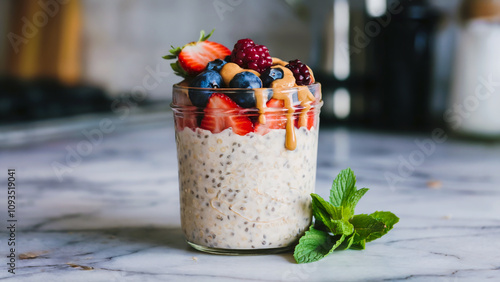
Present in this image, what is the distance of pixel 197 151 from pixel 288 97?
0.42 ft

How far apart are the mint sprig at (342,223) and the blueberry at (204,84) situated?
19 cm

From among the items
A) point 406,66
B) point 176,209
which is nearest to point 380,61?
point 406,66

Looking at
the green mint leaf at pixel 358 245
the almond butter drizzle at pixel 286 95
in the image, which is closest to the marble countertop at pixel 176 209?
the green mint leaf at pixel 358 245

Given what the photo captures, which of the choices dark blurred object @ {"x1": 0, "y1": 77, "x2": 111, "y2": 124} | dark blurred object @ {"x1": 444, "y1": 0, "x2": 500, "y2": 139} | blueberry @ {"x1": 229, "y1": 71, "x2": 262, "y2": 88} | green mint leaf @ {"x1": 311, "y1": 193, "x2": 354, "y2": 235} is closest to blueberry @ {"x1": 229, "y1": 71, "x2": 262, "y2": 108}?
blueberry @ {"x1": 229, "y1": 71, "x2": 262, "y2": 88}

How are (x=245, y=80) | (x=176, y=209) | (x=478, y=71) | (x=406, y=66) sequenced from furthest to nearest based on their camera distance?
(x=406, y=66), (x=478, y=71), (x=176, y=209), (x=245, y=80)

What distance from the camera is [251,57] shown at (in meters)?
0.67

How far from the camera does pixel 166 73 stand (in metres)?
1.93

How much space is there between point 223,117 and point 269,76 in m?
0.07

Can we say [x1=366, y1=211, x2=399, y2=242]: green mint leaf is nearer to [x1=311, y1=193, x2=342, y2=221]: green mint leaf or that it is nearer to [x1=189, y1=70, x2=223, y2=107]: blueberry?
[x1=311, y1=193, x2=342, y2=221]: green mint leaf

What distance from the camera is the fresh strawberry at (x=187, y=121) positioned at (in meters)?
0.68

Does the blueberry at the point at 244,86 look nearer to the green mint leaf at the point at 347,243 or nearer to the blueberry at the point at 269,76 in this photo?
the blueberry at the point at 269,76

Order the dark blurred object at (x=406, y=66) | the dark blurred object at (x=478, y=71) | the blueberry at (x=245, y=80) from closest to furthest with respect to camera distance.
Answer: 1. the blueberry at (x=245, y=80)
2. the dark blurred object at (x=478, y=71)
3. the dark blurred object at (x=406, y=66)

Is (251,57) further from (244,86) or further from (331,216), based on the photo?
(331,216)

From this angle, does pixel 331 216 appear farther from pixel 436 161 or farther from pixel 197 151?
pixel 436 161
